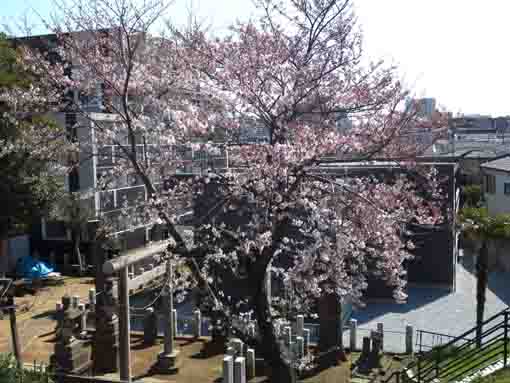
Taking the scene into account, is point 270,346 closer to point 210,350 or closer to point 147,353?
point 210,350

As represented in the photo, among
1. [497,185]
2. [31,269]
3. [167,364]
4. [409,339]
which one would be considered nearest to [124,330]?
[167,364]

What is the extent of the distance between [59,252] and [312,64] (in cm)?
1971

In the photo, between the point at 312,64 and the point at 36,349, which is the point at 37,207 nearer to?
the point at 36,349

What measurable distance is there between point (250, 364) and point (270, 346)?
3674 mm

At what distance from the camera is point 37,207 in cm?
1844

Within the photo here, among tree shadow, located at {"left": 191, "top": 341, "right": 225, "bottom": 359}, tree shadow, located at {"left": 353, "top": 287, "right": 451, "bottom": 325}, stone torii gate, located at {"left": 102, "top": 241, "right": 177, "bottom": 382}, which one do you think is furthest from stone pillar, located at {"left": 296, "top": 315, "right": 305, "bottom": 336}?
tree shadow, located at {"left": 353, "top": 287, "right": 451, "bottom": 325}

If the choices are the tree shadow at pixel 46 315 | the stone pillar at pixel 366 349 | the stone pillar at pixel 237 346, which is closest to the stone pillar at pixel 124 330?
the stone pillar at pixel 237 346

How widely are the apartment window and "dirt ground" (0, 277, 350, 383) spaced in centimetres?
1857

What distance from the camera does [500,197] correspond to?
2595cm

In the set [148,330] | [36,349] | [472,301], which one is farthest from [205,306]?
[472,301]

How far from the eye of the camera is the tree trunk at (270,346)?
7504mm

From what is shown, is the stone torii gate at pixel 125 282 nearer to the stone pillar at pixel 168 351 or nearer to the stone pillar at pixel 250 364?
the stone pillar at pixel 168 351

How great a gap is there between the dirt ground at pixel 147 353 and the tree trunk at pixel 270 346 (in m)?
2.32

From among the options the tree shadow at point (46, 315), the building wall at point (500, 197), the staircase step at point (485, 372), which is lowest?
the tree shadow at point (46, 315)
